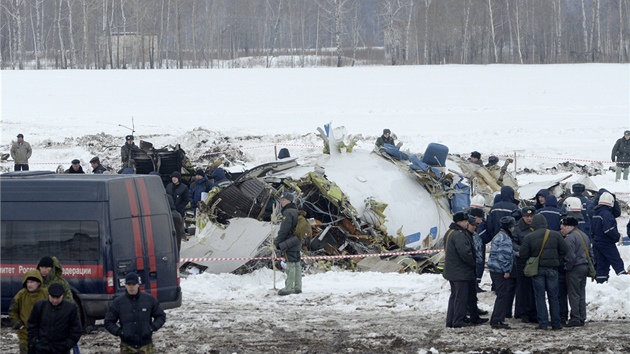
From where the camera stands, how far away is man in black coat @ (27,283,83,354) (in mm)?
8727

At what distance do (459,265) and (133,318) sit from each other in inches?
167

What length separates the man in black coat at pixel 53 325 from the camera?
28.6ft

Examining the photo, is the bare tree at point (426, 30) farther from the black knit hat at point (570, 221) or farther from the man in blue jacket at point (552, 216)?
the black knit hat at point (570, 221)

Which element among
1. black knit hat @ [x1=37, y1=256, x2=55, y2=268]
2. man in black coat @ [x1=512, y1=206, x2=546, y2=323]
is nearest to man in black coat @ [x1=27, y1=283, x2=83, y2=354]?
black knit hat @ [x1=37, y1=256, x2=55, y2=268]

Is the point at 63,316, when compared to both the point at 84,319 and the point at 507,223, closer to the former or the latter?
the point at 84,319

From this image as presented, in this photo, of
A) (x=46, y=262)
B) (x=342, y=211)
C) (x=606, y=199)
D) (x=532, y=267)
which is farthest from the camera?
(x=342, y=211)

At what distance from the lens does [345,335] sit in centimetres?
1118

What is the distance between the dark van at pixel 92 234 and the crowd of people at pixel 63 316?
1.23 m

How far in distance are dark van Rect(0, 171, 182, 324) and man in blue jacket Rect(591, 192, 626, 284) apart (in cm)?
628

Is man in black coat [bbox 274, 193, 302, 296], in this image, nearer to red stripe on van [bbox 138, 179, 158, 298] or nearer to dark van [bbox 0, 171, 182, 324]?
dark van [bbox 0, 171, 182, 324]

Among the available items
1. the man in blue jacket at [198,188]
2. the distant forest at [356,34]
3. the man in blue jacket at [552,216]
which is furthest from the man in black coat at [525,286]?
the distant forest at [356,34]

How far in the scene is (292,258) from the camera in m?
14.0

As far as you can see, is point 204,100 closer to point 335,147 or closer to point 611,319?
point 335,147

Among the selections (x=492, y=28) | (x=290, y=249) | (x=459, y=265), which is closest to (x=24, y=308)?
(x=459, y=265)
